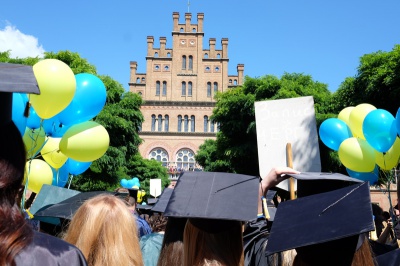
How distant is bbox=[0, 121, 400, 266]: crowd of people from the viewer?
4.40ft

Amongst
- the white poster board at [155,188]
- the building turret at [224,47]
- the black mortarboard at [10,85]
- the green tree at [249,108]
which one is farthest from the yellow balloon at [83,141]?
the building turret at [224,47]

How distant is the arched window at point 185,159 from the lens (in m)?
46.3

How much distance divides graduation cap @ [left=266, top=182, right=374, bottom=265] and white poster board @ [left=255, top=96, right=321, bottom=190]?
152cm

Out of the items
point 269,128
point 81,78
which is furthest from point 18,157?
point 81,78

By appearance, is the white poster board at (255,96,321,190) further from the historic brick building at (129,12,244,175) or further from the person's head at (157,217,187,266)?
the historic brick building at (129,12,244,175)

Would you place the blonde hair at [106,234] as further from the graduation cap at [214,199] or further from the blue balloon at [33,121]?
the blue balloon at [33,121]

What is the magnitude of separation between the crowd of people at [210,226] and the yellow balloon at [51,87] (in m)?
2.63

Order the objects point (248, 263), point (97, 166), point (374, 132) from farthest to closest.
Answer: point (97, 166) → point (374, 132) → point (248, 263)

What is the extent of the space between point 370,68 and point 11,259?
1915cm

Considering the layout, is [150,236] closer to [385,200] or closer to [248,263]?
[248,263]

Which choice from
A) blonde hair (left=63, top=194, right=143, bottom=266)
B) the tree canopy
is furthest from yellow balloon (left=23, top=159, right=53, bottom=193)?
the tree canopy

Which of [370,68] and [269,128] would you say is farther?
[370,68]

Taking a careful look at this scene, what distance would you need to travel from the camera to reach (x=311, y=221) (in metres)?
2.12

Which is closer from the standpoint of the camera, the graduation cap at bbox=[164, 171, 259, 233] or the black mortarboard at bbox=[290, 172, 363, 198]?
the graduation cap at bbox=[164, 171, 259, 233]
